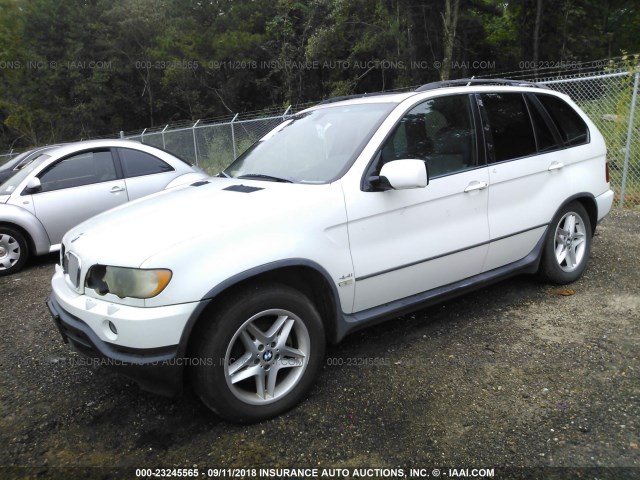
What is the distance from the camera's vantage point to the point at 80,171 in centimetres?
647

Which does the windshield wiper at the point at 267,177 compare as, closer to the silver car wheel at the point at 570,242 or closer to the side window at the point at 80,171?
the silver car wheel at the point at 570,242

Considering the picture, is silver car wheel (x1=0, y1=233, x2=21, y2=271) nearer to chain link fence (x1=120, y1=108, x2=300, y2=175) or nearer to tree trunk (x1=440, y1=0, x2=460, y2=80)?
chain link fence (x1=120, y1=108, x2=300, y2=175)

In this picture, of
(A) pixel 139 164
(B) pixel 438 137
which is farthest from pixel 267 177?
(A) pixel 139 164

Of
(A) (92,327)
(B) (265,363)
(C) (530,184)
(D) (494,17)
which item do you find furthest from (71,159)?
(D) (494,17)

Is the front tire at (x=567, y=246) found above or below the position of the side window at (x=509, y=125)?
below

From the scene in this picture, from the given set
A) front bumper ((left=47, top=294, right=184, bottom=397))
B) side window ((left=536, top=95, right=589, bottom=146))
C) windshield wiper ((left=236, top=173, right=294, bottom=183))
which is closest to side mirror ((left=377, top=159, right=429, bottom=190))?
windshield wiper ((left=236, top=173, right=294, bottom=183))

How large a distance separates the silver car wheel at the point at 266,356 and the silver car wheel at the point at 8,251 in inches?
185

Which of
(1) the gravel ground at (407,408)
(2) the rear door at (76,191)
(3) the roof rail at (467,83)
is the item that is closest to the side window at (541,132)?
(3) the roof rail at (467,83)

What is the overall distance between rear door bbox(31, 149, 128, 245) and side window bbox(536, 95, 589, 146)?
507 cm

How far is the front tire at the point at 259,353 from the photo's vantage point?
2.51 m

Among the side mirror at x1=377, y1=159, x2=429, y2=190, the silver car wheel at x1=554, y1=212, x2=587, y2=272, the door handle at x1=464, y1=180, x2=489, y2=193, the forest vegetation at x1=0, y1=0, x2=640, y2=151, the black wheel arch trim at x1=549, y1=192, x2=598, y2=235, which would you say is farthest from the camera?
the forest vegetation at x1=0, y1=0, x2=640, y2=151

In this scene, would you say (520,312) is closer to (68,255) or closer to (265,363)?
(265,363)

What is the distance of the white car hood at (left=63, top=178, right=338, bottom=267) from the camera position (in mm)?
2541

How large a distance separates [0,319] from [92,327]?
266cm
